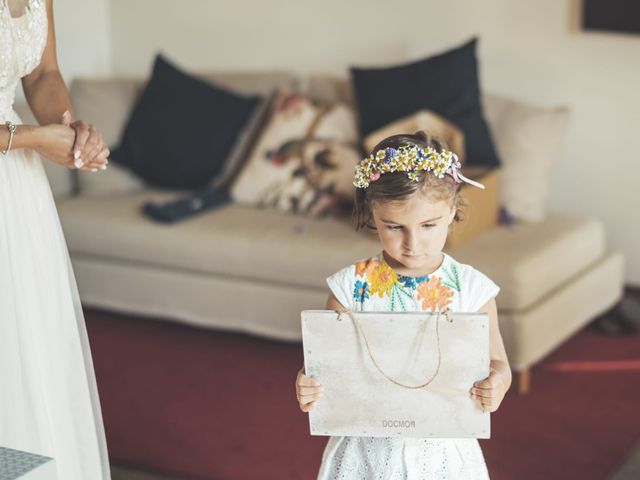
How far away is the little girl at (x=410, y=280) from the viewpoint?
178cm

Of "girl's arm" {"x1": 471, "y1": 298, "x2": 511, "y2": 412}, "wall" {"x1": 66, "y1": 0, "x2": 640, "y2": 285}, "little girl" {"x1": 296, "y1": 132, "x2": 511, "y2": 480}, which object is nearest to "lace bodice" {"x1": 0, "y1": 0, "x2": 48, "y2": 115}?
"little girl" {"x1": 296, "y1": 132, "x2": 511, "y2": 480}

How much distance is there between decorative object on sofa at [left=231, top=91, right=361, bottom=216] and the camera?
3914 millimetres

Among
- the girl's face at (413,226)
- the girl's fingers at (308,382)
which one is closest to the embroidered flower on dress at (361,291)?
the girl's face at (413,226)

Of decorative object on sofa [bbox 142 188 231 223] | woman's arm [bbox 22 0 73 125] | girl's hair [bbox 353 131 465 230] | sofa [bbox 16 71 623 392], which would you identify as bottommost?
sofa [bbox 16 71 623 392]

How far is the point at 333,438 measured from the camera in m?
1.99

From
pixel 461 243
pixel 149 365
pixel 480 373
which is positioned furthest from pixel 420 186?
pixel 149 365

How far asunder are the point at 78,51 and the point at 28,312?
323cm

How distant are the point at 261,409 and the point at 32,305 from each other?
51.3 inches

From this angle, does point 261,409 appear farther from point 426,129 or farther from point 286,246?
point 426,129

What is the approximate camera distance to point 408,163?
1.79 m

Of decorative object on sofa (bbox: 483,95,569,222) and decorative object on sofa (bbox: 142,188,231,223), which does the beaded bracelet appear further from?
decorative object on sofa (bbox: 483,95,569,222)

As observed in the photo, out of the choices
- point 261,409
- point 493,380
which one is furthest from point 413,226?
point 261,409

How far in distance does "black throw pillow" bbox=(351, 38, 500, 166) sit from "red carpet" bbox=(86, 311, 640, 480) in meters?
0.82

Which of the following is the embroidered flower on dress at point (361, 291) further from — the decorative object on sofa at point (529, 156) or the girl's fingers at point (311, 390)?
the decorative object on sofa at point (529, 156)
